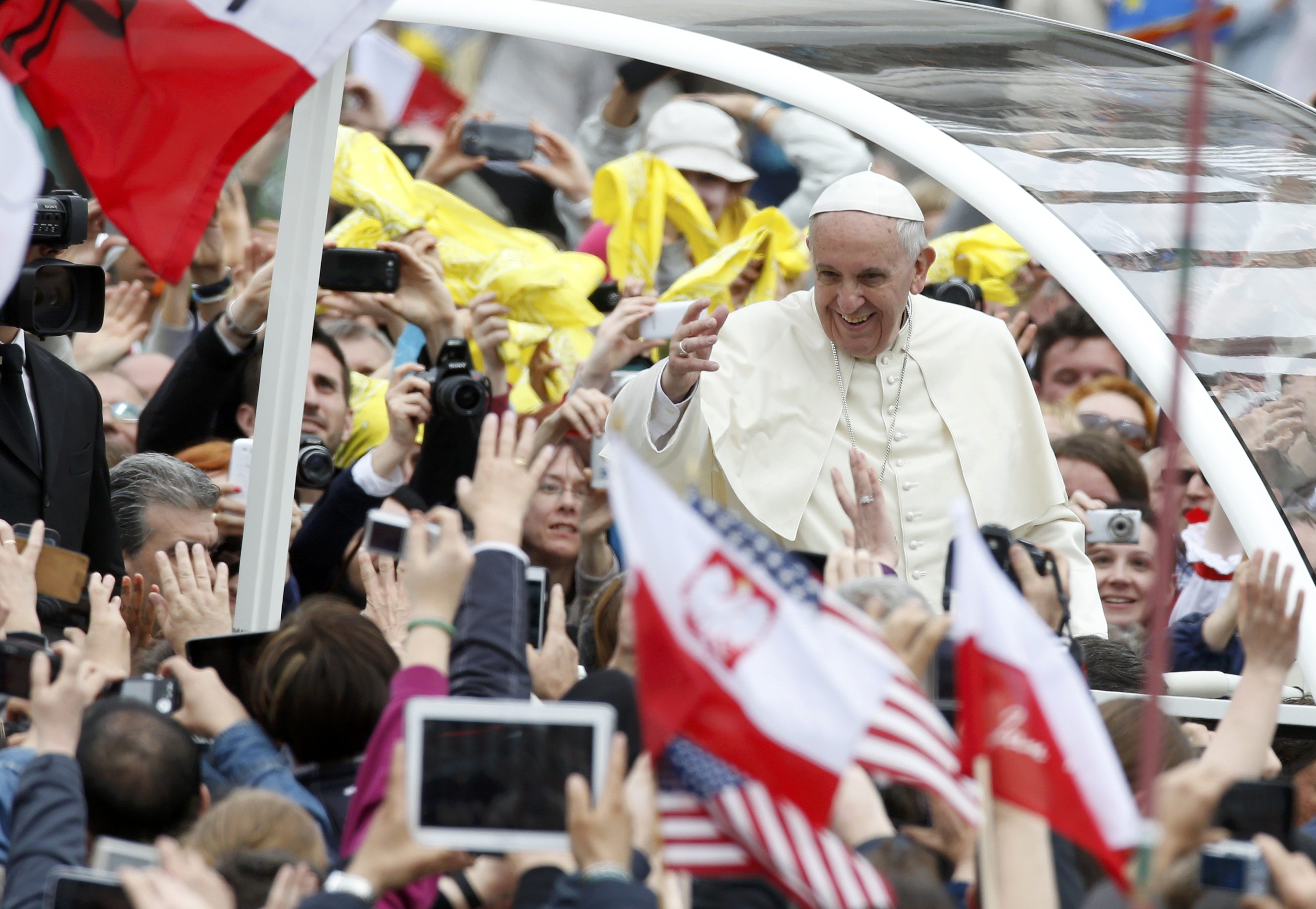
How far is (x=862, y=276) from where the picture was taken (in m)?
5.09

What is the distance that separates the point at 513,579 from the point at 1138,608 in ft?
9.98

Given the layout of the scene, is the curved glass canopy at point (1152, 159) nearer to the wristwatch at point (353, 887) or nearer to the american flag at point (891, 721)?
the american flag at point (891, 721)

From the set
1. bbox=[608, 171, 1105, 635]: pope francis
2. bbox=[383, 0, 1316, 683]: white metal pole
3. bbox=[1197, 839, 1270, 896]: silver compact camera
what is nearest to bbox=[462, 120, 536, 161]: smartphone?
bbox=[383, 0, 1316, 683]: white metal pole

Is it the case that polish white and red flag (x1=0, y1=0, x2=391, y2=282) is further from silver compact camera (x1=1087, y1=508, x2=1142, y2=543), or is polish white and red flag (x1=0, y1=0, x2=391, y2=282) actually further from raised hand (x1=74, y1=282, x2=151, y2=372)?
raised hand (x1=74, y1=282, x2=151, y2=372)

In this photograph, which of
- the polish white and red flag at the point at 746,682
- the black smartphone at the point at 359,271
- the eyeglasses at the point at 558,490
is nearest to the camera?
the polish white and red flag at the point at 746,682

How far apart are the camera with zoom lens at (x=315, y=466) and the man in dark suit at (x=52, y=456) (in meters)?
0.61

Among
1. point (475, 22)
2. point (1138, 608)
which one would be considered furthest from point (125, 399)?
point (1138, 608)

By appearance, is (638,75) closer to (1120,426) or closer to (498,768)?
(1120,426)

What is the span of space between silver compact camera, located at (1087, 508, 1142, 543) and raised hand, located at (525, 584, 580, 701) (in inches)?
77.6

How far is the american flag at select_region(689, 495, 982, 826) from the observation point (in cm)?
264

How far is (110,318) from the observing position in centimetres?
755

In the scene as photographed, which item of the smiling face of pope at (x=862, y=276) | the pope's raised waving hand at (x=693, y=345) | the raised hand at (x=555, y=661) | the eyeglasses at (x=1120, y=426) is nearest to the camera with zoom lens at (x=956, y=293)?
the eyeglasses at (x=1120, y=426)

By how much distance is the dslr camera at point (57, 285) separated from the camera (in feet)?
15.9

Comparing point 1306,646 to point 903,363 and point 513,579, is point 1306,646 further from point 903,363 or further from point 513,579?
point 513,579
